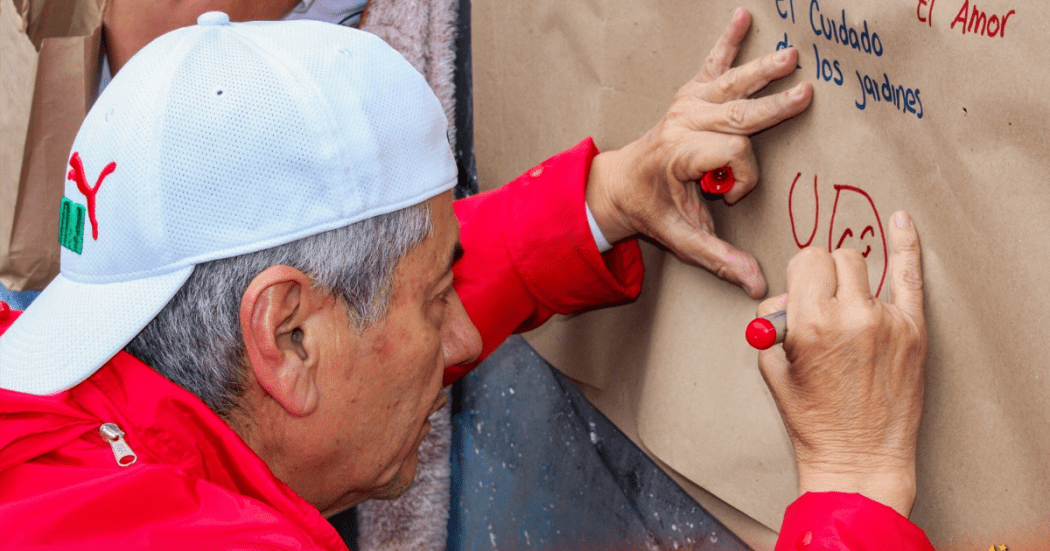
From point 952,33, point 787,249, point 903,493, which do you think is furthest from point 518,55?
point 903,493

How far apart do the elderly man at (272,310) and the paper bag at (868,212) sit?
0.11 ft

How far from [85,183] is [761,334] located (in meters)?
0.56

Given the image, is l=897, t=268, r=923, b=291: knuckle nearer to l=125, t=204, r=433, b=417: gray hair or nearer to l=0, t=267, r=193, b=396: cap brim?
l=125, t=204, r=433, b=417: gray hair

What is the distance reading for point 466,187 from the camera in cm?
130

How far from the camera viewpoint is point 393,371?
30.0 inches

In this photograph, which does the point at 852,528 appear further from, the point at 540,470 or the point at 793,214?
the point at 540,470

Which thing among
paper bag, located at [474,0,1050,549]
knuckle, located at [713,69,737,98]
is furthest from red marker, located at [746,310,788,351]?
knuckle, located at [713,69,737,98]

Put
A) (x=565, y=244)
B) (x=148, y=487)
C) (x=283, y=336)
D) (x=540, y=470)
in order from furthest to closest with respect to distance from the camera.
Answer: (x=540, y=470)
(x=565, y=244)
(x=283, y=336)
(x=148, y=487)

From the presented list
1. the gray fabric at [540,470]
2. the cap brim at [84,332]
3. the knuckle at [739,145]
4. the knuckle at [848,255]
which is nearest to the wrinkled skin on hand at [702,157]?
the knuckle at [739,145]

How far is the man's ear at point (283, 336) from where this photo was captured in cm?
A: 66

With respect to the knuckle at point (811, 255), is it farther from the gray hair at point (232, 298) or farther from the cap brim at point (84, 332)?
the cap brim at point (84, 332)

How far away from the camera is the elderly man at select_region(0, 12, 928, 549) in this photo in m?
0.66

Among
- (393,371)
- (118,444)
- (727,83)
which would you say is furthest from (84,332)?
(727,83)

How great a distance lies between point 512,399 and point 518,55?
0.47 metres
